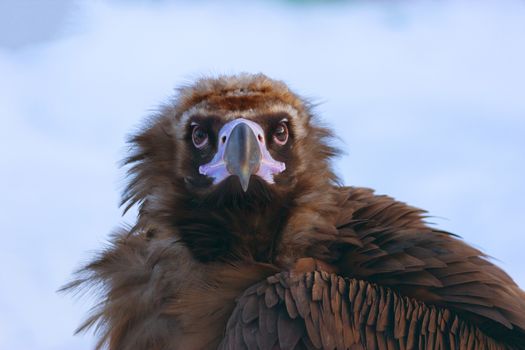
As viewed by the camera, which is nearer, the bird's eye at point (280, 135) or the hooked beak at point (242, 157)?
the hooked beak at point (242, 157)

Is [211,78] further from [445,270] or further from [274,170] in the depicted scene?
[445,270]

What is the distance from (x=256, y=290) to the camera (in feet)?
17.3

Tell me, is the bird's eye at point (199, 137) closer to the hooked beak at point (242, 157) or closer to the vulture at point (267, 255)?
the vulture at point (267, 255)

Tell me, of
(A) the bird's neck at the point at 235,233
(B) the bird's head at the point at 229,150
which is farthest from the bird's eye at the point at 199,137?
(A) the bird's neck at the point at 235,233

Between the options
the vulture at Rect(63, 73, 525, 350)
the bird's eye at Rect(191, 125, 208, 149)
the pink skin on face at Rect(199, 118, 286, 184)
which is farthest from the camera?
the bird's eye at Rect(191, 125, 208, 149)

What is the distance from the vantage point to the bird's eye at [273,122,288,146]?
595 cm

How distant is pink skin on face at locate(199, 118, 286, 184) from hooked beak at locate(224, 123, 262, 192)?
0.21ft

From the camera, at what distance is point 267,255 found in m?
5.73

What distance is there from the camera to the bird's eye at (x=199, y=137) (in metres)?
5.88

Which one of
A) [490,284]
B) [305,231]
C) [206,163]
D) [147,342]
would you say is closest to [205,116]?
[206,163]

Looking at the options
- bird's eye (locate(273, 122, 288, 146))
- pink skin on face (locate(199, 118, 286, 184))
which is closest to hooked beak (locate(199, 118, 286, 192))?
pink skin on face (locate(199, 118, 286, 184))

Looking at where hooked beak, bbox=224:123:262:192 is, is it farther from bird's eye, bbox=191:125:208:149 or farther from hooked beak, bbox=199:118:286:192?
bird's eye, bbox=191:125:208:149

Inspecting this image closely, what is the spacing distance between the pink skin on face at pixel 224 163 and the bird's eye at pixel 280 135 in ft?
0.43

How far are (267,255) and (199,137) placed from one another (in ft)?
2.27
